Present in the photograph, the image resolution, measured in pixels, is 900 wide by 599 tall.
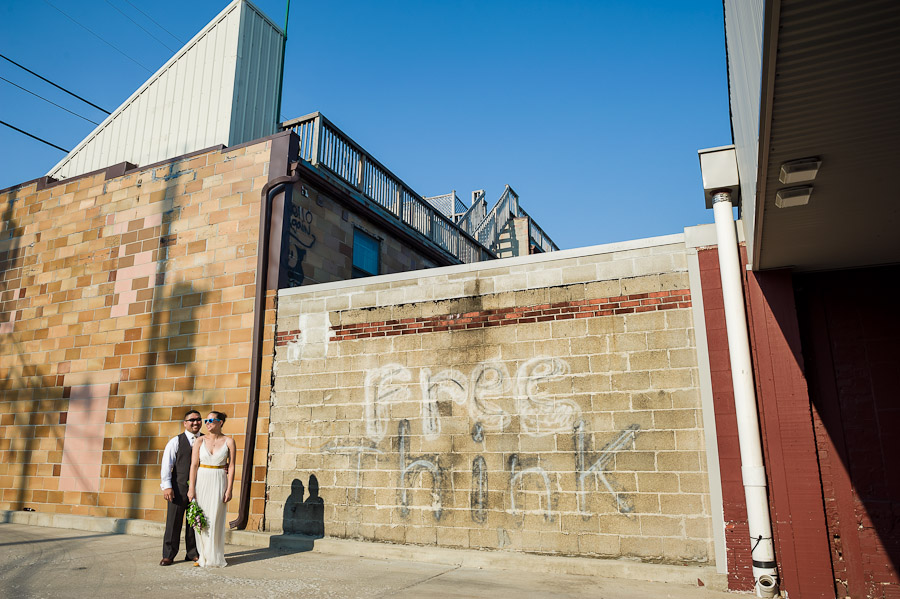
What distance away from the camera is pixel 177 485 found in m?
7.52

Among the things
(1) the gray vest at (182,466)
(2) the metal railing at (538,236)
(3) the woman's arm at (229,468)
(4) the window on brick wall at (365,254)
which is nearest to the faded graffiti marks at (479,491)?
(3) the woman's arm at (229,468)

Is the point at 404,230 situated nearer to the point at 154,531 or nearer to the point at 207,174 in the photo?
the point at 207,174

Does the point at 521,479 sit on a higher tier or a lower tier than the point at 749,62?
lower

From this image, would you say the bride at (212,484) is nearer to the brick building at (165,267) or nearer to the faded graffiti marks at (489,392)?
the brick building at (165,267)

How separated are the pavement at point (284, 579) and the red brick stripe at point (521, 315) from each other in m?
2.89

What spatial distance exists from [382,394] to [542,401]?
224cm

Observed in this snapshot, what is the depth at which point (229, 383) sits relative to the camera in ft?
30.9

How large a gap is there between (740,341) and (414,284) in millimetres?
4181

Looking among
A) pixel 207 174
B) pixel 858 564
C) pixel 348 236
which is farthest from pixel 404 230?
pixel 858 564

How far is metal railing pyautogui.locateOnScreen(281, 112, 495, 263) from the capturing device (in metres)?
11.5

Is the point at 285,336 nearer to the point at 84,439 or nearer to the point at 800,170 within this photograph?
the point at 84,439

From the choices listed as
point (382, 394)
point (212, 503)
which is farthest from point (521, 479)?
point (212, 503)

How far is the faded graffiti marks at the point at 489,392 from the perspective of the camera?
7477mm

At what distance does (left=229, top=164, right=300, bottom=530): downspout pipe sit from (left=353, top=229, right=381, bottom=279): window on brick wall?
2.19 m
